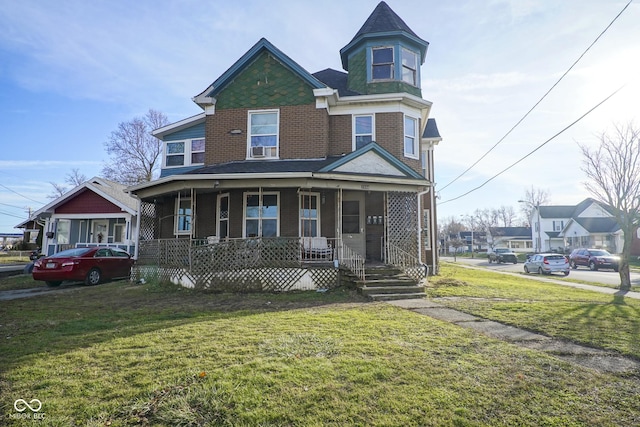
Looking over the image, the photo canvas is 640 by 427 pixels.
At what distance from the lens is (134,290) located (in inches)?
452

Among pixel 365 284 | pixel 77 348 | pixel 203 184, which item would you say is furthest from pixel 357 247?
pixel 77 348

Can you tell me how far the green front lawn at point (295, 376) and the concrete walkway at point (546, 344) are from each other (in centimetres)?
35

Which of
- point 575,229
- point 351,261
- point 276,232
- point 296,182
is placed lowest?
point 351,261

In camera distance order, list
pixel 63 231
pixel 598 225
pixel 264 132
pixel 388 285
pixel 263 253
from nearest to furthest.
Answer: pixel 388 285 → pixel 263 253 → pixel 264 132 → pixel 63 231 → pixel 598 225

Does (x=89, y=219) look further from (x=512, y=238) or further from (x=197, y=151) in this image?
(x=512, y=238)

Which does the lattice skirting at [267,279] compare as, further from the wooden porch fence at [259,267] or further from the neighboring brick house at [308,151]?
the neighboring brick house at [308,151]

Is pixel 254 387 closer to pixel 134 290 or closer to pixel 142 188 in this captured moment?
pixel 134 290

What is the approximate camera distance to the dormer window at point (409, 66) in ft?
51.7

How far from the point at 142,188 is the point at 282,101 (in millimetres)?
6504

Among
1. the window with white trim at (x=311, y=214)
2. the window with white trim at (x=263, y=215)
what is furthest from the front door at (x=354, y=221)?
the window with white trim at (x=263, y=215)

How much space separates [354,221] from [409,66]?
24.6 ft

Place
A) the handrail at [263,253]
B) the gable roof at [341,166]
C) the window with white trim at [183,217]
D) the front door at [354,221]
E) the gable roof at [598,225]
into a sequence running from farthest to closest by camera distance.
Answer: the gable roof at [598,225]
the window with white trim at [183,217]
the front door at [354,221]
the gable roof at [341,166]
the handrail at [263,253]

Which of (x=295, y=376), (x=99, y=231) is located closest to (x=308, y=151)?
(x=295, y=376)

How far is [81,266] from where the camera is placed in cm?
1332
